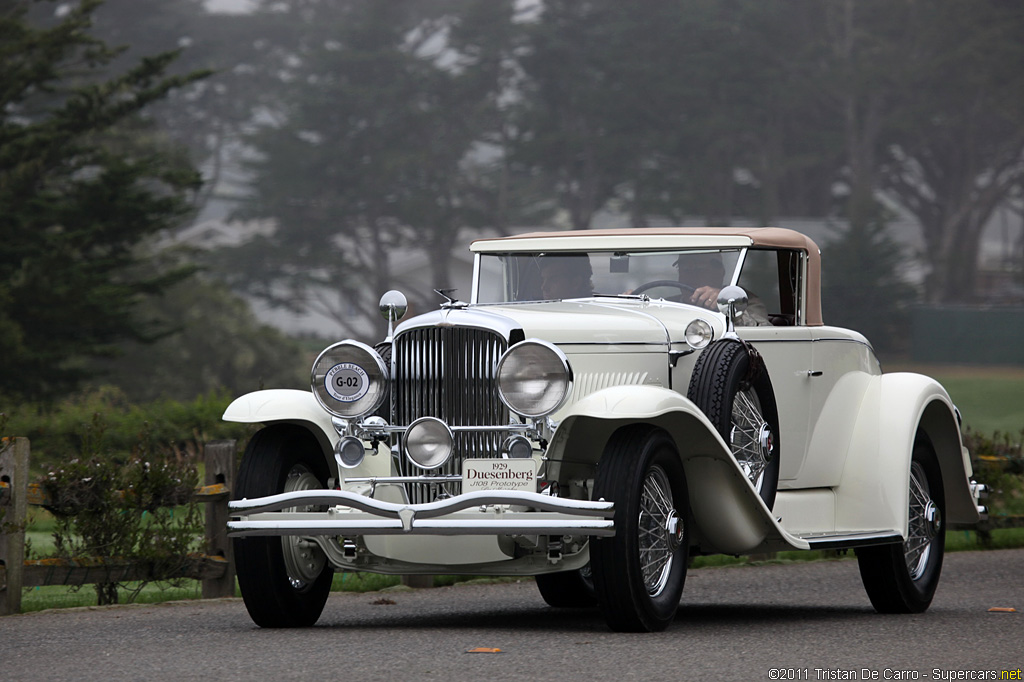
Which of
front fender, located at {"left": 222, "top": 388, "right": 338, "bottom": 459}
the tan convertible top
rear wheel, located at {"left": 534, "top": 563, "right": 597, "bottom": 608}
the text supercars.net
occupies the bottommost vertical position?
rear wheel, located at {"left": 534, "top": 563, "right": 597, "bottom": 608}

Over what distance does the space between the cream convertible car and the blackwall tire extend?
1 cm

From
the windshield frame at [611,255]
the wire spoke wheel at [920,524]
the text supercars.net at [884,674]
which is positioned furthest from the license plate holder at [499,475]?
the wire spoke wheel at [920,524]

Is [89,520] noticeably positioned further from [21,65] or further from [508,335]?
[21,65]

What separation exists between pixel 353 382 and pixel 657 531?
155 centimetres

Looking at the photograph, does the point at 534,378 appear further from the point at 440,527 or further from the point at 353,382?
the point at 353,382

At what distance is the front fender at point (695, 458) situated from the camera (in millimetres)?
6832

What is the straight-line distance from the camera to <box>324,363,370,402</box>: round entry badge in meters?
7.25

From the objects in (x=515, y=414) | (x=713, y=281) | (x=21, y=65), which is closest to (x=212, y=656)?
(x=515, y=414)

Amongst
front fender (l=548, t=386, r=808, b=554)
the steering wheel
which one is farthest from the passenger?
front fender (l=548, t=386, r=808, b=554)

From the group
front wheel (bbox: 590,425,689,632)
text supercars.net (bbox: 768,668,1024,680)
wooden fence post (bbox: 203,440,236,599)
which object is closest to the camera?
text supercars.net (bbox: 768,668,1024,680)

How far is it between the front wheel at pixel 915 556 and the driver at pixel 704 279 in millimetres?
1292

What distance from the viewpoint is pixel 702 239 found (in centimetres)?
858

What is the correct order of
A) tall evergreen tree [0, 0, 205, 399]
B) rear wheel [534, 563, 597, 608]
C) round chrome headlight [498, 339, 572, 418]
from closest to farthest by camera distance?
round chrome headlight [498, 339, 572, 418] < rear wheel [534, 563, 597, 608] < tall evergreen tree [0, 0, 205, 399]

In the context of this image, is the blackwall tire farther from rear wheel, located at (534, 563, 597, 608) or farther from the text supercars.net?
the text supercars.net
